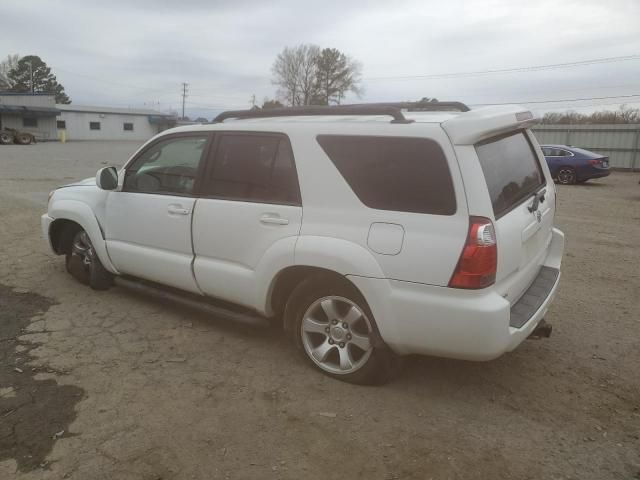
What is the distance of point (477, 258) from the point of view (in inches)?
108

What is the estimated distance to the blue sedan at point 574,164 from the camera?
17672 mm

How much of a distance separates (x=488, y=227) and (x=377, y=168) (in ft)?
2.42

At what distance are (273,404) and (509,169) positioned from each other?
2084 millimetres

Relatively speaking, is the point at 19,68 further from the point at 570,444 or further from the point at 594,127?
the point at 570,444

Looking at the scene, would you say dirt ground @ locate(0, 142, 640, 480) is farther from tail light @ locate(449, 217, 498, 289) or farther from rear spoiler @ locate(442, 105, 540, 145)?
rear spoiler @ locate(442, 105, 540, 145)

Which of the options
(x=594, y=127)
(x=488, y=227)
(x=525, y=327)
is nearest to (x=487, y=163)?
(x=488, y=227)

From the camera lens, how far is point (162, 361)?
3713 millimetres

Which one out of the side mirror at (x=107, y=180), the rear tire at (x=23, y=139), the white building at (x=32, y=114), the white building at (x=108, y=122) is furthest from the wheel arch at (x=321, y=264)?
the white building at (x=108, y=122)

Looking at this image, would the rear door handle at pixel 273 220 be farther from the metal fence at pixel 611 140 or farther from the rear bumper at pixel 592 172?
the metal fence at pixel 611 140

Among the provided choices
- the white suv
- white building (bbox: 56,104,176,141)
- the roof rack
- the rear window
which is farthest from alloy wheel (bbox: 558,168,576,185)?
white building (bbox: 56,104,176,141)

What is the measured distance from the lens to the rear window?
296 cm

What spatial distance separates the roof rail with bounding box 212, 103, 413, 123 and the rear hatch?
54cm

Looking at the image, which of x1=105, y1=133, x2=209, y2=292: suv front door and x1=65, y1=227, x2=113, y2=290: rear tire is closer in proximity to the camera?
x1=105, y1=133, x2=209, y2=292: suv front door

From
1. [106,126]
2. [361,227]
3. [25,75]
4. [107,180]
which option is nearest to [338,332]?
[361,227]
